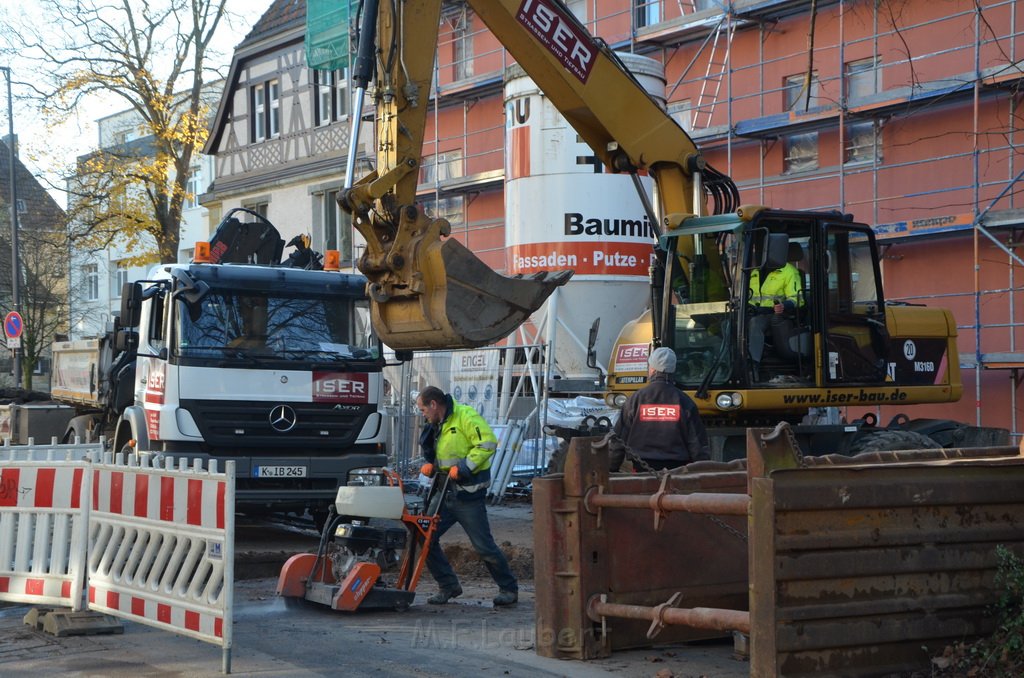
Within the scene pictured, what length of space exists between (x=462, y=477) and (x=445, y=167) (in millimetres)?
19419

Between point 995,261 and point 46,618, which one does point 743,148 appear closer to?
point 995,261

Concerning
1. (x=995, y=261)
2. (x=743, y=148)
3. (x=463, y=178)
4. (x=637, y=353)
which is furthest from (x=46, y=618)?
(x=463, y=178)

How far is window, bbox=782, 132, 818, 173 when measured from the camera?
20.5 metres

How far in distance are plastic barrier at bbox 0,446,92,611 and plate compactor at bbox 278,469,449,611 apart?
4.96 ft

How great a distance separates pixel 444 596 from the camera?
9844 mm

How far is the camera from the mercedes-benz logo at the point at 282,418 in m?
13.4

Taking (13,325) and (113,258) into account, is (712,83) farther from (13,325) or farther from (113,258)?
(113,258)

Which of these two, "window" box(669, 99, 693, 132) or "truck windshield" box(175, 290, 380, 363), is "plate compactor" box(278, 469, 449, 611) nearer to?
"truck windshield" box(175, 290, 380, 363)

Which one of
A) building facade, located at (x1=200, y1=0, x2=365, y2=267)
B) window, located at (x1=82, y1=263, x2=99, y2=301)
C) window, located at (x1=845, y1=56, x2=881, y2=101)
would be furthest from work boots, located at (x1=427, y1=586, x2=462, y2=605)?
window, located at (x1=82, y1=263, x2=99, y2=301)

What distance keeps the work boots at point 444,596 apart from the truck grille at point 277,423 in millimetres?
4009

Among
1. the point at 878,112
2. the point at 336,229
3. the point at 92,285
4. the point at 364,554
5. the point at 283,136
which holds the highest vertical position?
the point at 283,136

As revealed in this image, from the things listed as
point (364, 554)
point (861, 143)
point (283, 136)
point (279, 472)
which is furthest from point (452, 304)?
point (283, 136)

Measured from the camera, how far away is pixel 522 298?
Result: 9719 mm

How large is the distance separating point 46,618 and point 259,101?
28.8 metres
